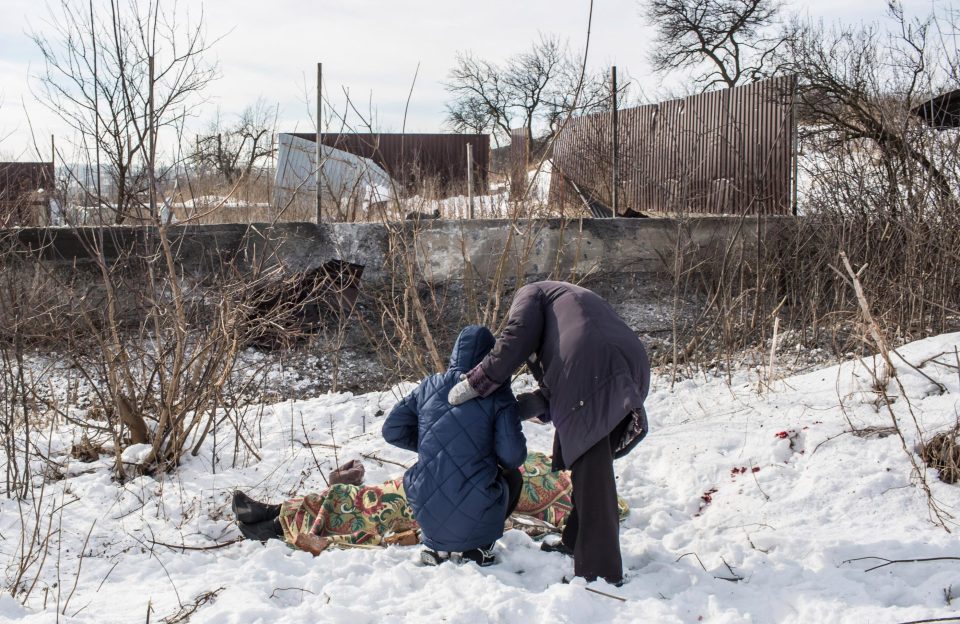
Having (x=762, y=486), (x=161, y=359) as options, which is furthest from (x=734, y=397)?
(x=161, y=359)

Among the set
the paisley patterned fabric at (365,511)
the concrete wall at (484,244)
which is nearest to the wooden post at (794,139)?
the concrete wall at (484,244)

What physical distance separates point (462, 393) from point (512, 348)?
11.3 inches

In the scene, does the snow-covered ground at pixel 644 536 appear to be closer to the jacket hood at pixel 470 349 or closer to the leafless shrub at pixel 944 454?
the leafless shrub at pixel 944 454

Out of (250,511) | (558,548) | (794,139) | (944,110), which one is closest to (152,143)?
(250,511)

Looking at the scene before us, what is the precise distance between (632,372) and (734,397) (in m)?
2.79

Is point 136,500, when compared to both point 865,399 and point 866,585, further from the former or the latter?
point 865,399

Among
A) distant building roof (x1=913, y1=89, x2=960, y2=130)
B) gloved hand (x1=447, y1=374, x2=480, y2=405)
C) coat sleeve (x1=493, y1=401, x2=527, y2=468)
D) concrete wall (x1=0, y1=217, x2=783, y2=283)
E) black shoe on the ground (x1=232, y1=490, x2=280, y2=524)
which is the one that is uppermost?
distant building roof (x1=913, y1=89, x2=960, y2=130)

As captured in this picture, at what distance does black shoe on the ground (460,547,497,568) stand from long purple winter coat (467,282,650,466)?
56cm

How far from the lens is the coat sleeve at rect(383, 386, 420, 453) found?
12.3 ft

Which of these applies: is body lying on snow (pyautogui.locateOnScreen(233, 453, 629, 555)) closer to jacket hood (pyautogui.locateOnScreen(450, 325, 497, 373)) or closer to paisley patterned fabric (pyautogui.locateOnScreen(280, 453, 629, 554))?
paisley patterned fabric (pyautogui.locateOnScreen(280, 453, 629, 554))

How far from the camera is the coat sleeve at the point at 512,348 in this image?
3389mm

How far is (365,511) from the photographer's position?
4113 millimetres

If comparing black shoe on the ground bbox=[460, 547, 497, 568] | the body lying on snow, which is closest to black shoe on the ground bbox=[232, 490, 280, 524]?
the body lying on snow

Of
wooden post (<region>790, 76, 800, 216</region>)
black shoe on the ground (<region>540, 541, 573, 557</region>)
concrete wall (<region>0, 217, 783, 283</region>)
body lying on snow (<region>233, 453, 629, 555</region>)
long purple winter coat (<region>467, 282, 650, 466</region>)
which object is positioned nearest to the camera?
long purple winter coat (<region>467, 282, 650, 466</region>)
